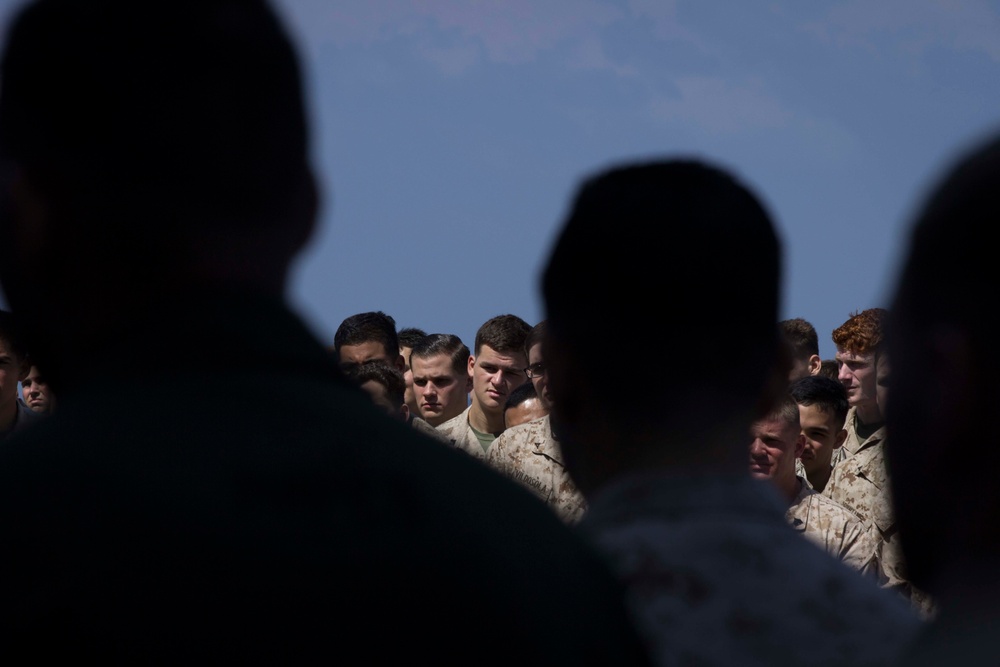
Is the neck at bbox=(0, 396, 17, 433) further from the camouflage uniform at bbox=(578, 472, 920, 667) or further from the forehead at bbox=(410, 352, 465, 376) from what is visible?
the camouflage uniform at bbox=(578, 472, 920, 667)

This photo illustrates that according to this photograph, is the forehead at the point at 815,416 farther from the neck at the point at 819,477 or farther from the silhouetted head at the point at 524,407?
the silhouetted head at the point at 524,407

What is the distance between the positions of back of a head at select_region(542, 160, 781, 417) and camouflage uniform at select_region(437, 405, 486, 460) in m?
6.06

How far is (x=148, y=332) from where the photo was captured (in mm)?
1264

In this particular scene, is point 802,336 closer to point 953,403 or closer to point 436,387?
point 436,387

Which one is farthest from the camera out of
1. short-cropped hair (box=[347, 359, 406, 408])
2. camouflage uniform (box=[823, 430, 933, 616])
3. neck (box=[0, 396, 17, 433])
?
short-cropped hair (box=[347, 359, 406, 408])

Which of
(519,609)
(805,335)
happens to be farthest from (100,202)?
(805,335)

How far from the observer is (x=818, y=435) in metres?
6.99

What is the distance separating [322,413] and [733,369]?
748mm

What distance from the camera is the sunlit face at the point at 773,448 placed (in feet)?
18.5

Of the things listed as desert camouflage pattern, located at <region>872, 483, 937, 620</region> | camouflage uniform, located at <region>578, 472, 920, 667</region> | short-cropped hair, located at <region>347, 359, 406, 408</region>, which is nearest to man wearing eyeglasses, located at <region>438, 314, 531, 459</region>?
short-cropped hair, located at <region>347, 359, 406, 408</region>

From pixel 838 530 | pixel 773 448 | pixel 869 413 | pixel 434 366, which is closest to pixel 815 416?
pixel 838 530

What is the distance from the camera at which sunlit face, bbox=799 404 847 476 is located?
22.5ft

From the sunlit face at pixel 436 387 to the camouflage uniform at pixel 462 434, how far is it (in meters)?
0.32

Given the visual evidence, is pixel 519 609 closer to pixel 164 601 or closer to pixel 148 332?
pixel 164 601
